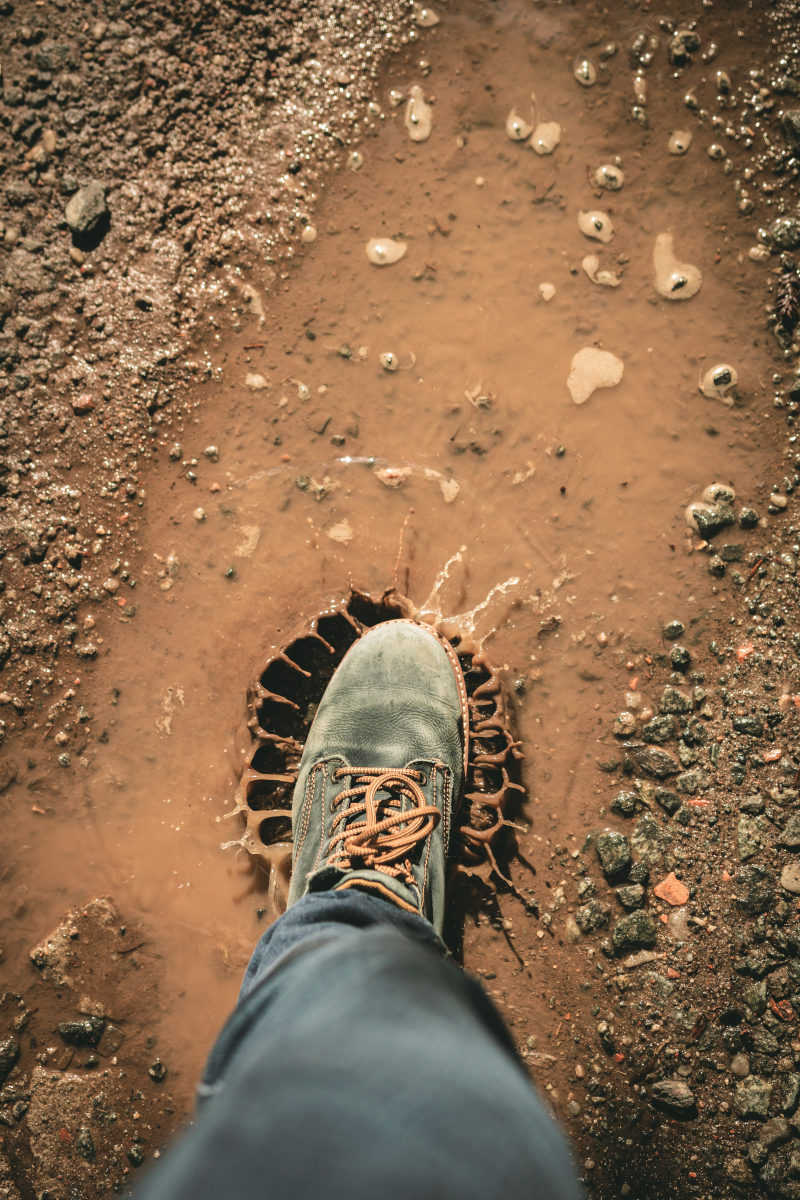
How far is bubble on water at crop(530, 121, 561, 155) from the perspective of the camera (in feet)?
8.29

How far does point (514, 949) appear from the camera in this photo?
2422mm

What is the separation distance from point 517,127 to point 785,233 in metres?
1.03

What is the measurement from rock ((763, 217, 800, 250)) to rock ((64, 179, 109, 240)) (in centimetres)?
241

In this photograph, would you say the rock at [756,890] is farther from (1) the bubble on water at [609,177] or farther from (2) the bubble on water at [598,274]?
(1) the bubble on water at [609,177]

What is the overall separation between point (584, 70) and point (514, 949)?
3152 millimetres

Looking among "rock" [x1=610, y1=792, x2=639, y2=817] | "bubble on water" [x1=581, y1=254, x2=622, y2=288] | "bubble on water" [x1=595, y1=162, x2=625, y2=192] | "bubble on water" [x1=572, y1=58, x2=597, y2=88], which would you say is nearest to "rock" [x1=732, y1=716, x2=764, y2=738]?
"rock" [x1=610, y1=792, x2=639, y2=817]

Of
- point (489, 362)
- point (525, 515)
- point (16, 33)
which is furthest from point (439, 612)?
point (16, 33)

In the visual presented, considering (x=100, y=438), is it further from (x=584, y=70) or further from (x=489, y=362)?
(x=584, y=70)

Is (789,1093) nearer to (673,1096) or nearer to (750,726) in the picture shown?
(673,1096)

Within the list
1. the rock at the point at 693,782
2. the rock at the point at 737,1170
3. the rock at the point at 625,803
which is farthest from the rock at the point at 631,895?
the rock at the point at 737,1170

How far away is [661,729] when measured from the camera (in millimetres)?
2424

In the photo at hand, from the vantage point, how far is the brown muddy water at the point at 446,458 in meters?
2.50

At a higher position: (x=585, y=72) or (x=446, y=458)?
(x=585, y=72)

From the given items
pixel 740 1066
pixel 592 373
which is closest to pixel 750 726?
pixel 740 1066
